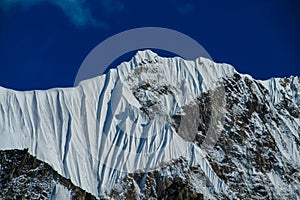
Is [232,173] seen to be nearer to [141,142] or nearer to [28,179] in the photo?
[141,142]

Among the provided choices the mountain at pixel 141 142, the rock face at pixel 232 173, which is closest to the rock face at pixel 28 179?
the mountain at pixel 141 142

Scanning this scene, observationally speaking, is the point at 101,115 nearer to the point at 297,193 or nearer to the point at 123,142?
the point at 123,142

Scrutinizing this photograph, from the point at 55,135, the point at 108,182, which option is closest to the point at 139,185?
the point at 108,182

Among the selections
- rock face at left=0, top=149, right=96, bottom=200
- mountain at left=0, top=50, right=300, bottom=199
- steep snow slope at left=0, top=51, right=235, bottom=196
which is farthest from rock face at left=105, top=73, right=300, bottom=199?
rock face at left=0, top=149, right=96, bottom=200

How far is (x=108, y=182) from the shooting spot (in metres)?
163

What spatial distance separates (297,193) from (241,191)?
43.9 feet

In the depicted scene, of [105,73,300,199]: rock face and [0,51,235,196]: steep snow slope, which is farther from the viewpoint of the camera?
[0,51,235,196]: steep snow slope

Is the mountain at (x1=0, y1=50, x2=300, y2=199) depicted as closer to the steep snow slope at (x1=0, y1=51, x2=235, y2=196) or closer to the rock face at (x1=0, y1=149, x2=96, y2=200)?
the steep snow slope at (x1=0, y1=51, x2=235, y2=196)

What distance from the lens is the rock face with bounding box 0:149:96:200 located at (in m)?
143

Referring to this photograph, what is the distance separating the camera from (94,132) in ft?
580

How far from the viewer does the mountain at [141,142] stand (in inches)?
6467

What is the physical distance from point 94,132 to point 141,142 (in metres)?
10.2

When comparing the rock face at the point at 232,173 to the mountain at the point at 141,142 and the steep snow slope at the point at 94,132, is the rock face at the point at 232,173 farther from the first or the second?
the steep snow slope at the point at 94,132

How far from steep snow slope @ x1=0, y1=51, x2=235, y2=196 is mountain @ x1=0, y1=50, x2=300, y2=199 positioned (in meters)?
0.21
